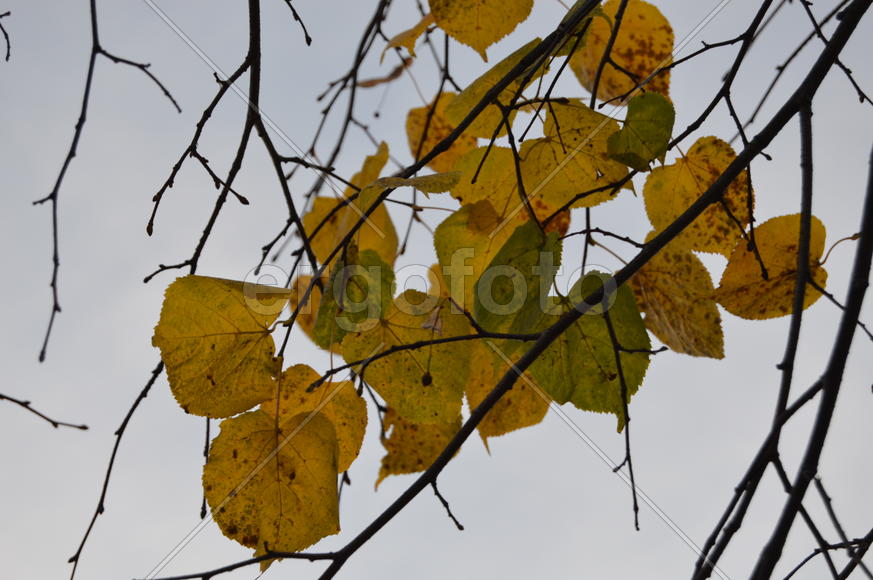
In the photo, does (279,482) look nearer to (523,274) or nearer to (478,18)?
(523,274)

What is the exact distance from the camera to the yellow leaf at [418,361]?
0.65 meters

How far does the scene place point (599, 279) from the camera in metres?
0.61

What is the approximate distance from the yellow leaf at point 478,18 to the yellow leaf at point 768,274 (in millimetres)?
311

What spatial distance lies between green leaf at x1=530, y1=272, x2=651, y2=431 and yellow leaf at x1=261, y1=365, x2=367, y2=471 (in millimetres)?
167

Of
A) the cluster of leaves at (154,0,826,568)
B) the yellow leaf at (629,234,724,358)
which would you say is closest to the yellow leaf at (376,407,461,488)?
the cluster of leaves at (154,0,826,568)

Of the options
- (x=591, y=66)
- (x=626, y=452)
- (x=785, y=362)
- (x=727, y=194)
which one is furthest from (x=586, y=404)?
(x=591, y=66)

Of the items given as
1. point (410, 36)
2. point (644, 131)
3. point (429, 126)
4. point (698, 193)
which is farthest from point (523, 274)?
point (429, 126)

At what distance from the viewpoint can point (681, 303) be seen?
2.23ft

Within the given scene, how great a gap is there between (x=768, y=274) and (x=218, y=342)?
498 mm

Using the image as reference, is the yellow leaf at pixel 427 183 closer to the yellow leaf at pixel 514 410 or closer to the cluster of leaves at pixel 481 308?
the cluster of leaves at pixel 481 308

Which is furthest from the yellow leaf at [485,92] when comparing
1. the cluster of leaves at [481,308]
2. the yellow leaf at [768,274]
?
the yellow leaf at [768,274]

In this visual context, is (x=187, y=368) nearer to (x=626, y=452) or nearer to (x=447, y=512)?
(x=447, y=512)

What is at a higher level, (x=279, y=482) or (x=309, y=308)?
(x=309, y=308)

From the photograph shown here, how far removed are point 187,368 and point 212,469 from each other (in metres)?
0.09
